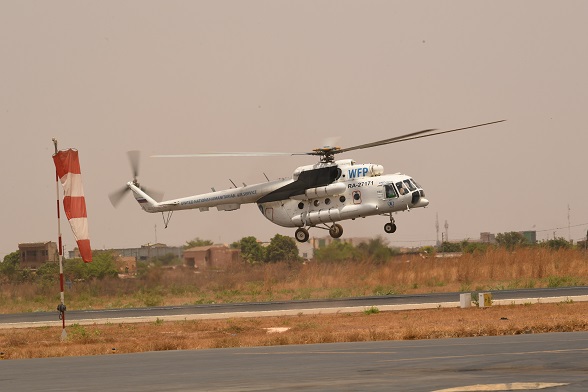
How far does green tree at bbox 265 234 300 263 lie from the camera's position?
89938 millimetres

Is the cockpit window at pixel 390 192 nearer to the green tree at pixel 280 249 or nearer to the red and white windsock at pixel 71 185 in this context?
A: the red and white windsock at pixel 71 185

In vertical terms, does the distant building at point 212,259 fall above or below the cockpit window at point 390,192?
below

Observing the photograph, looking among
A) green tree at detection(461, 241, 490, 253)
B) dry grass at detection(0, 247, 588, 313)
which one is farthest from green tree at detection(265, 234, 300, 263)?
dry grass at detection(0, 247, 588, 313)

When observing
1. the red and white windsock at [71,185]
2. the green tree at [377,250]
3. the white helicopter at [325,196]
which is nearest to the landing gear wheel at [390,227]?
the white helicopter at [325,196]

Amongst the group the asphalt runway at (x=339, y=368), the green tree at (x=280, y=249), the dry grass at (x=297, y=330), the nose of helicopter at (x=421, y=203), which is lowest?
the dry grass at (x=297, y=330)

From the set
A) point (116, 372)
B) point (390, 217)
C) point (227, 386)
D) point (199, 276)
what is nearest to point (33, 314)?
point (199, 276)

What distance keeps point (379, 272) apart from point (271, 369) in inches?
1773

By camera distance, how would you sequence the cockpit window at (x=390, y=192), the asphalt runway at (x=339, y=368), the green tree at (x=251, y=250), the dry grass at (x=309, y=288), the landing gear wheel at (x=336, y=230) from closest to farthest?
1. the asphalt runway at (x=339, y=368)
2. the dry grass at (x=309, y=288)
3. the cockpit window at (x=390, y=192)
4. the landing gear wheel at (x=336, y=230)
5. the green tree at (x=251, y=250)

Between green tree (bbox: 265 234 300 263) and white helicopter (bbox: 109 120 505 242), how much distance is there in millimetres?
32264

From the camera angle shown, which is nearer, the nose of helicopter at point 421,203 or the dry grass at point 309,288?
the dry grass at point 309,288

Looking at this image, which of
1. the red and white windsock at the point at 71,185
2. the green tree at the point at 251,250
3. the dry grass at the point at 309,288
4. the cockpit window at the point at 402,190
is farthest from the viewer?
the green tree at the point at 251,250

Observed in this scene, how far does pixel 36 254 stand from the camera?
89.9 meters

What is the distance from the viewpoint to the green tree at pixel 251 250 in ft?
302

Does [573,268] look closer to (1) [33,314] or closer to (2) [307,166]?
(2) [307,166]
